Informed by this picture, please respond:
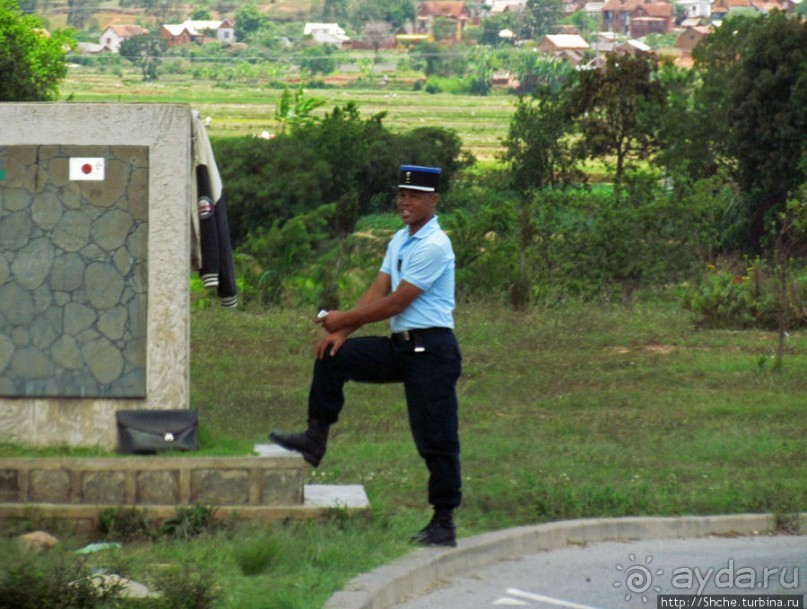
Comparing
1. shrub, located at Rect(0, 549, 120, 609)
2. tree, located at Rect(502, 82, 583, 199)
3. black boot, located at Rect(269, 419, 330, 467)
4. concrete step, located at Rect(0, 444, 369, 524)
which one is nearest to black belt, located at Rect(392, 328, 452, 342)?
black boot, located at Rect(269, 419, 330, 467)

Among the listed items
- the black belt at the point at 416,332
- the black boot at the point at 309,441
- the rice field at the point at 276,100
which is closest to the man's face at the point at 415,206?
the black belt at the point at 416,332

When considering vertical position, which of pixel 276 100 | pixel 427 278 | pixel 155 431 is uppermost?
pixel 427 278

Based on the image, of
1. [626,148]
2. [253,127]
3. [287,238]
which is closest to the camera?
[287,238]

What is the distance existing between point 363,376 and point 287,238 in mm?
23362

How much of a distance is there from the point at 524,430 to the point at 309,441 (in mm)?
4655

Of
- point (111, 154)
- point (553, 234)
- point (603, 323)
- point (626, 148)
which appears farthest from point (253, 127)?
point (111, 154)

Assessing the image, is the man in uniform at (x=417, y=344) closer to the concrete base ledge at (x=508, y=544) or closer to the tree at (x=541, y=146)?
the concrete base ledge at (x=508, y=544)

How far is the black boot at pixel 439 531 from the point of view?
7641 millimetres

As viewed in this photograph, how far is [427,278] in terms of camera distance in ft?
24.0

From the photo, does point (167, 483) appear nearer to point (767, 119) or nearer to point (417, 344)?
point (417, 344)

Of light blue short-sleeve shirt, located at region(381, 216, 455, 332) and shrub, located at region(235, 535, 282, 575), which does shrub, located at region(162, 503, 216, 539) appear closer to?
shrub, located at region(235, 535, 282, 575)

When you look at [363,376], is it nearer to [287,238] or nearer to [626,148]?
[287,238]

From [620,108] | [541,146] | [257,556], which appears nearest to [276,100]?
[541,146]

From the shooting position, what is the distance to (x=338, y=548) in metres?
7.34
